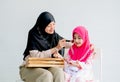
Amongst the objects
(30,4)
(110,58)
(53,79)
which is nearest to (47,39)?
(53,79)

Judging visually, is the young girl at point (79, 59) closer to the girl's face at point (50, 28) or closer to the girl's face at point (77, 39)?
A: the girl's face at point (77, 39)

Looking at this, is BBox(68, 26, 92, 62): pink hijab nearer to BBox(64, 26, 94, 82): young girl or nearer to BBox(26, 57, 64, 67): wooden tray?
BBox(64, 26, 94, 82): young girl

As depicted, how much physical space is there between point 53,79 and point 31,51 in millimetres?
260

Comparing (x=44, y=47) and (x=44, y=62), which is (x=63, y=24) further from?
(x=44, y=62)

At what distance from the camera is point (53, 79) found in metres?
2.02

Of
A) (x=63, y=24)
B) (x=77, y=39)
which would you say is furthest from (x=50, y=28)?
(x=63, y=24)

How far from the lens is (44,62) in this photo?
2.05 metres

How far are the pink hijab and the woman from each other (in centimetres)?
10

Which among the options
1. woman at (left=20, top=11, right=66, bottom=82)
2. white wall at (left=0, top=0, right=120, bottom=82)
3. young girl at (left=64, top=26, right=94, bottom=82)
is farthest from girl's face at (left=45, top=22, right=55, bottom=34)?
white wall at (left=0, top=0, right=120, bottom=82)

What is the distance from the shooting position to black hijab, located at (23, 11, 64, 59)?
7.14 feet

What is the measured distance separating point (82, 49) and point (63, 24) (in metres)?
0.56

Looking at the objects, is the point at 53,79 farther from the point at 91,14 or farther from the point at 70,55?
the point at 91,14

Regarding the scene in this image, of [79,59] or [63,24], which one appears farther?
[63,24]

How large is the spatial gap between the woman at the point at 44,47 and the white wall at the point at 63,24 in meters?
0.45
